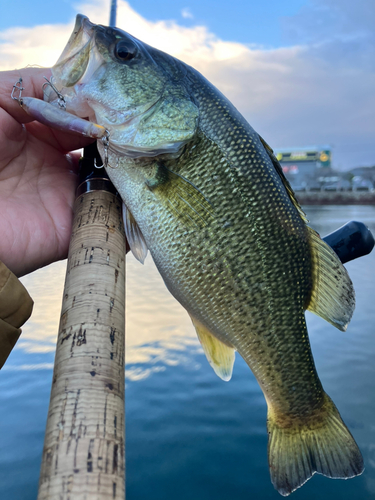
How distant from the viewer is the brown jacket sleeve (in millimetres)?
1461

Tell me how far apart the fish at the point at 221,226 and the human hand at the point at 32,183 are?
358mm

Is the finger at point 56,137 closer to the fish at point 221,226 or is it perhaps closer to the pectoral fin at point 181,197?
the fish at point 221,226

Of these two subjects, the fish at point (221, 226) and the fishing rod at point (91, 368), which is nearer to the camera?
the fishing rod at point (91, 368)

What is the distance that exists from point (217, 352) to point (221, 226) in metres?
0.60

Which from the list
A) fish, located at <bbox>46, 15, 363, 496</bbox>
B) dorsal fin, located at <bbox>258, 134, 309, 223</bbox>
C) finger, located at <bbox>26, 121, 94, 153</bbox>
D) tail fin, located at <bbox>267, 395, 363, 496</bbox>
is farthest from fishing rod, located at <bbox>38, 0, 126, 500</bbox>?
tail fin, located at <bbox>267, 395, 363, 496</bbox>

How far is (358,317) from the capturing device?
21.3 feet

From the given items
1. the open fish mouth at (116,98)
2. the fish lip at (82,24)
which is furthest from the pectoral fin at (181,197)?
the fish lip at (82,24)

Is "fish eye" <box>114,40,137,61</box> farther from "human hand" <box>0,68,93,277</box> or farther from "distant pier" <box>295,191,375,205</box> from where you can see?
"distant pier" <box>295,191,375,205</box>

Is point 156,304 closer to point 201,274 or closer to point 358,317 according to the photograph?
point 358,317

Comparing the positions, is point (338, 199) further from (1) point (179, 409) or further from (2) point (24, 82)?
(2) point (24, 82)

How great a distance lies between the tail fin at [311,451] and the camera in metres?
1.51

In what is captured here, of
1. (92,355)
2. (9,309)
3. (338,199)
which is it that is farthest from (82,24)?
(338,199)

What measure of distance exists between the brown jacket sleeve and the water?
2.23 meters

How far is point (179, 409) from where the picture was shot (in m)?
4.06
